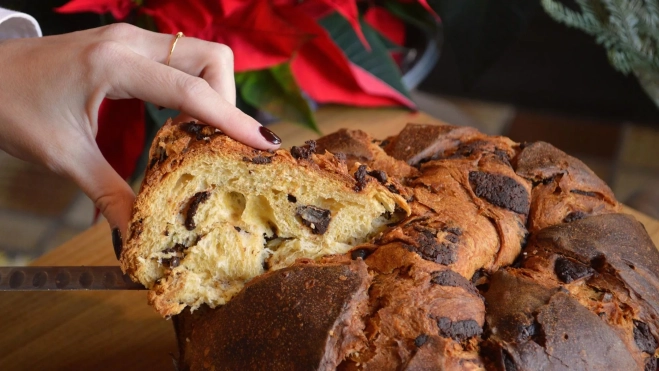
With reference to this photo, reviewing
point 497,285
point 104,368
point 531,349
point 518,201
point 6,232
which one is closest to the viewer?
point 531,349

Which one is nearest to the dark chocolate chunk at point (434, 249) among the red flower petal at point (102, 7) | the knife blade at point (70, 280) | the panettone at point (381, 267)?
the panettone at point (381, 267)

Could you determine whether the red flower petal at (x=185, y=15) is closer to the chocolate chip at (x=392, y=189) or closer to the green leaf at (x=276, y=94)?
the green leaf at (x=276, y=94)

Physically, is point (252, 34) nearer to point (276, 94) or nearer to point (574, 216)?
point (276, 94)

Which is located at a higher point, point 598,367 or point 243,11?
point 598,367

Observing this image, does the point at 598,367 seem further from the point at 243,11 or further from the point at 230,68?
the point at 243,11

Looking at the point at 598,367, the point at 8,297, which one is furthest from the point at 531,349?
the point at 8,297

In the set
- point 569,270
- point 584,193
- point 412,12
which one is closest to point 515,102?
point 412,12

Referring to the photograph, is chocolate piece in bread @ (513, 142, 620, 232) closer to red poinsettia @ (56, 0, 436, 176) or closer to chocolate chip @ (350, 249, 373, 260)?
chocolate chip @ (350, 249, 373, 260)
